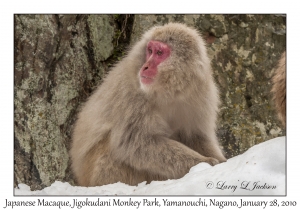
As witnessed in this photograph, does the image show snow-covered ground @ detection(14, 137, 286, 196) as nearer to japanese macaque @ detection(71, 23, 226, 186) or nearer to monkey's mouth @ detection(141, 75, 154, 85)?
japanese macaque @ detection(71, 23, 226, 186)

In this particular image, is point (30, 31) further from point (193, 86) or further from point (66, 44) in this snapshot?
point (193, 86)

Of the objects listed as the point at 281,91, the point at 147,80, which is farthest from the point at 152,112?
the point at 281,91

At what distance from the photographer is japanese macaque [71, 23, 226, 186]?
486 cm

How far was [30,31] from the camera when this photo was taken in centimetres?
555

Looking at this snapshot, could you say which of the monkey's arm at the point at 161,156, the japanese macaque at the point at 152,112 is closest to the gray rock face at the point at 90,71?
the japanese macaque at the point at 152,112

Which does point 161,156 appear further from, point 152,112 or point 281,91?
point 281,91

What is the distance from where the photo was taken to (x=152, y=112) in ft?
16.3

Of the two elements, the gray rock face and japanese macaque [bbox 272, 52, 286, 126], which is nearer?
japanese macaque [bbox 272, 52, 286, 126]

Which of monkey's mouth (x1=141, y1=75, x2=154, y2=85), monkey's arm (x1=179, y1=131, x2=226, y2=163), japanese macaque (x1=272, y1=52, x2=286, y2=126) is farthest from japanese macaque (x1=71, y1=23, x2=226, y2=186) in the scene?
japanese macaque (x1=272, y1=52, x2=286, y2=126)

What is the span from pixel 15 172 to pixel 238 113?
269 centimetres

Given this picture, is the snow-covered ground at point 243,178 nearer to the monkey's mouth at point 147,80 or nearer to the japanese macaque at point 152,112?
the japanese macaque at point 152,112

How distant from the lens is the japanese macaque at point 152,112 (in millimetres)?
4863
